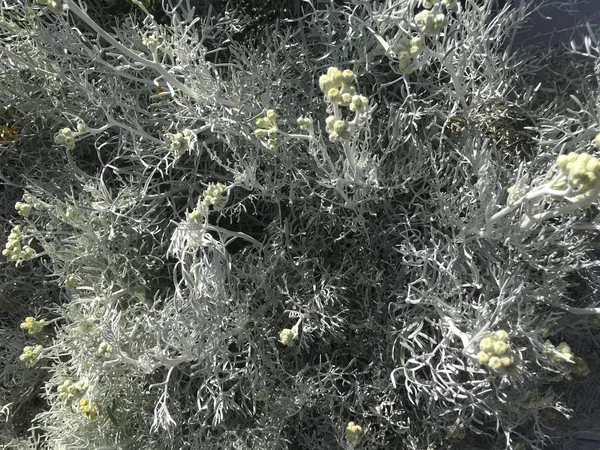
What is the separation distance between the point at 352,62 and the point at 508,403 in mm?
900

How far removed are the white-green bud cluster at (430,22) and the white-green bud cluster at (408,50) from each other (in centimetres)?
3

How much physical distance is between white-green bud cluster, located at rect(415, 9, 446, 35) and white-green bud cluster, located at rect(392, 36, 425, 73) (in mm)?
31

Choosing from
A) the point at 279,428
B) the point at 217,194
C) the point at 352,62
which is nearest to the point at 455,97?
the point at 352,62

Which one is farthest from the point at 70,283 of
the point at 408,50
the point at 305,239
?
the point at 408,50

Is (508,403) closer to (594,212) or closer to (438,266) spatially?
(438,266)

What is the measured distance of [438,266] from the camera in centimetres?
137

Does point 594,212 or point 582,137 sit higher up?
point 582,137

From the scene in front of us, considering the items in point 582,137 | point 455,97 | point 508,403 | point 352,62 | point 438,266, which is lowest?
point 508,403

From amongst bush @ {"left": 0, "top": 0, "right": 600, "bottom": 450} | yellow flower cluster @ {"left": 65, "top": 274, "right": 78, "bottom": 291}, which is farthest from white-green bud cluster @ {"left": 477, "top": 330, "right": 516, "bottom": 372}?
yellow flower cluster @ {"left": 65, "top": 274, "right": 78, "bottom": 291}

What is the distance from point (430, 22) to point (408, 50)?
9 cm

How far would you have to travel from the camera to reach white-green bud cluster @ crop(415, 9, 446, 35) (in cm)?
98

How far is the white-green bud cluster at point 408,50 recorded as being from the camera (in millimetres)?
1046

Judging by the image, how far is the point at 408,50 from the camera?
42.3 inches

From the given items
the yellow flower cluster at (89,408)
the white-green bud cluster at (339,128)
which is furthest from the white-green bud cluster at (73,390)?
the white-green bud cluster at (339,128)
